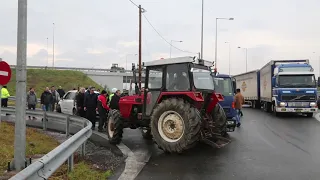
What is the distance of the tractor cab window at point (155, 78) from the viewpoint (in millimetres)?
9445

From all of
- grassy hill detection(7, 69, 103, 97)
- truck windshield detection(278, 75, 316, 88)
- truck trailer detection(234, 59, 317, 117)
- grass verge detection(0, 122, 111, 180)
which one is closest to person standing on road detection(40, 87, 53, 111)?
grass verge detection(0, 122, 111, 180)

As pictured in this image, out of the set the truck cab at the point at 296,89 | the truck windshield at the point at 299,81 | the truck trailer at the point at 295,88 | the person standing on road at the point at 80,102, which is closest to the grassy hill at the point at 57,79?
the truck trailer at the point at 295,88

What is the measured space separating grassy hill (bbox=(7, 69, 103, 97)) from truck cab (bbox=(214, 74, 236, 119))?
39.9 meters

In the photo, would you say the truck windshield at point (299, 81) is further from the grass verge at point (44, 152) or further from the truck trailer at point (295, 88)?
the grass verge at point (44, 152)

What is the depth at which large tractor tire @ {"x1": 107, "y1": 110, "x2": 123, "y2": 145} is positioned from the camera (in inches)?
401

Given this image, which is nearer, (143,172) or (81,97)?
(143,172)

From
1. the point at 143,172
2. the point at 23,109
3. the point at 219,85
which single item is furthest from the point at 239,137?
the point at 23,109

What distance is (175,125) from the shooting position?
344 inches

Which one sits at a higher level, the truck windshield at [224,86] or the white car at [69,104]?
the truck windshield at [224,86]

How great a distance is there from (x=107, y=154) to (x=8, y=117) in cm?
840

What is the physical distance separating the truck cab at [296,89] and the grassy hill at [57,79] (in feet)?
118

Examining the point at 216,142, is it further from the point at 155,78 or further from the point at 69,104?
the point at 69,104

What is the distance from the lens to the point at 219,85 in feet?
46.9

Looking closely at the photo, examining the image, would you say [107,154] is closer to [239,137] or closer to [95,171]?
[95,171]
